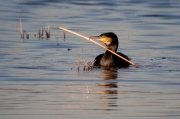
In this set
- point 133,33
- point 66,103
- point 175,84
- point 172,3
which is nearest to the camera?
point 66,103

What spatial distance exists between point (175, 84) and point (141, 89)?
98 cm

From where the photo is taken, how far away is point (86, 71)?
14188mm

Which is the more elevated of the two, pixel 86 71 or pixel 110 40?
pixel 110 40

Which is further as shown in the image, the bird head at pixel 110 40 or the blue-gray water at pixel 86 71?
the bird head at pixel 110 40

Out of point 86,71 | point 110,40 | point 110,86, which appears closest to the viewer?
point 110,86

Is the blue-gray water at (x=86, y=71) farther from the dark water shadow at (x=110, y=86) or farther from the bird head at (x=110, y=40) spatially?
the bird head at (x=110, y=40)

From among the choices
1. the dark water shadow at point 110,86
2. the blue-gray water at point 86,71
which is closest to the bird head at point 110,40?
the blue-gray water at point 86,71

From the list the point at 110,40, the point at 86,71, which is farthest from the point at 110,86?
the point at 110,40

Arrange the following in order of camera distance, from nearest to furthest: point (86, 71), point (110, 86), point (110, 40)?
point (110, 86) < point (86, 71) < point (110, 40)

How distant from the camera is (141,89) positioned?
37.7 ft

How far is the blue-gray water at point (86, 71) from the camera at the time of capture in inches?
384

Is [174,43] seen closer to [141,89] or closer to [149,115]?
[141,89]

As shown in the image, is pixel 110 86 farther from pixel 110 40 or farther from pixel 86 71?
pixel 110 40

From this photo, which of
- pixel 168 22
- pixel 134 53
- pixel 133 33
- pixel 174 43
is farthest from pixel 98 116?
pixel 168 22
